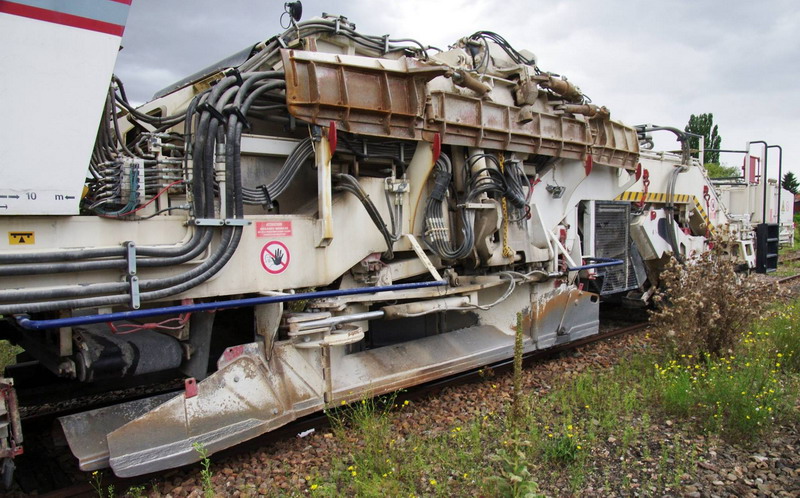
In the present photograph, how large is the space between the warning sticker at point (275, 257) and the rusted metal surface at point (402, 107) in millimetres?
953

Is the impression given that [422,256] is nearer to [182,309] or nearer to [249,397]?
[249,397]

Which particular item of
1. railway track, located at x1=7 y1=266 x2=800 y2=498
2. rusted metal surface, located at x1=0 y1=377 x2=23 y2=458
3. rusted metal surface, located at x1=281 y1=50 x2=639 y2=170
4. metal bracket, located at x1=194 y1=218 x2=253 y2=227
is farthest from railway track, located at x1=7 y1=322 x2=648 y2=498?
rusted metal surface, located at x1=281 y1=50 x2=639 y2=170

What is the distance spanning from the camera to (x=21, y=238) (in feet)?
10.6

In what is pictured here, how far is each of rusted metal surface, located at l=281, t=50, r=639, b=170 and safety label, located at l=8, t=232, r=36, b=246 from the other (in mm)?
1833

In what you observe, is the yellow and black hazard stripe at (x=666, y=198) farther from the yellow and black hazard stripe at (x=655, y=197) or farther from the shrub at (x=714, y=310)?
the shrub at (x=714, y=310)

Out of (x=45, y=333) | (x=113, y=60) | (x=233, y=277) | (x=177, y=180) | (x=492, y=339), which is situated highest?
(x=113, y=60)

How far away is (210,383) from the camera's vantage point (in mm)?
3922

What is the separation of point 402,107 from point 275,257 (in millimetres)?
1627

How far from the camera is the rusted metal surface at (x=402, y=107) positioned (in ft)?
14.0

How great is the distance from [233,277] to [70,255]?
3.48ft

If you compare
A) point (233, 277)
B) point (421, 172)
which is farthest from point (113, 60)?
point (421, 172)

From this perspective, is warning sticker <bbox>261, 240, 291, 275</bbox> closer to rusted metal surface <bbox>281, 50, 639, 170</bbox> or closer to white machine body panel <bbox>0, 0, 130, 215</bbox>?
rusted metal surface <bbox>281, 50, 639, 170</bbox>

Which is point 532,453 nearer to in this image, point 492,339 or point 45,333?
point 492,339

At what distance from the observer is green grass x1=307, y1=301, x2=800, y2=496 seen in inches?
140
